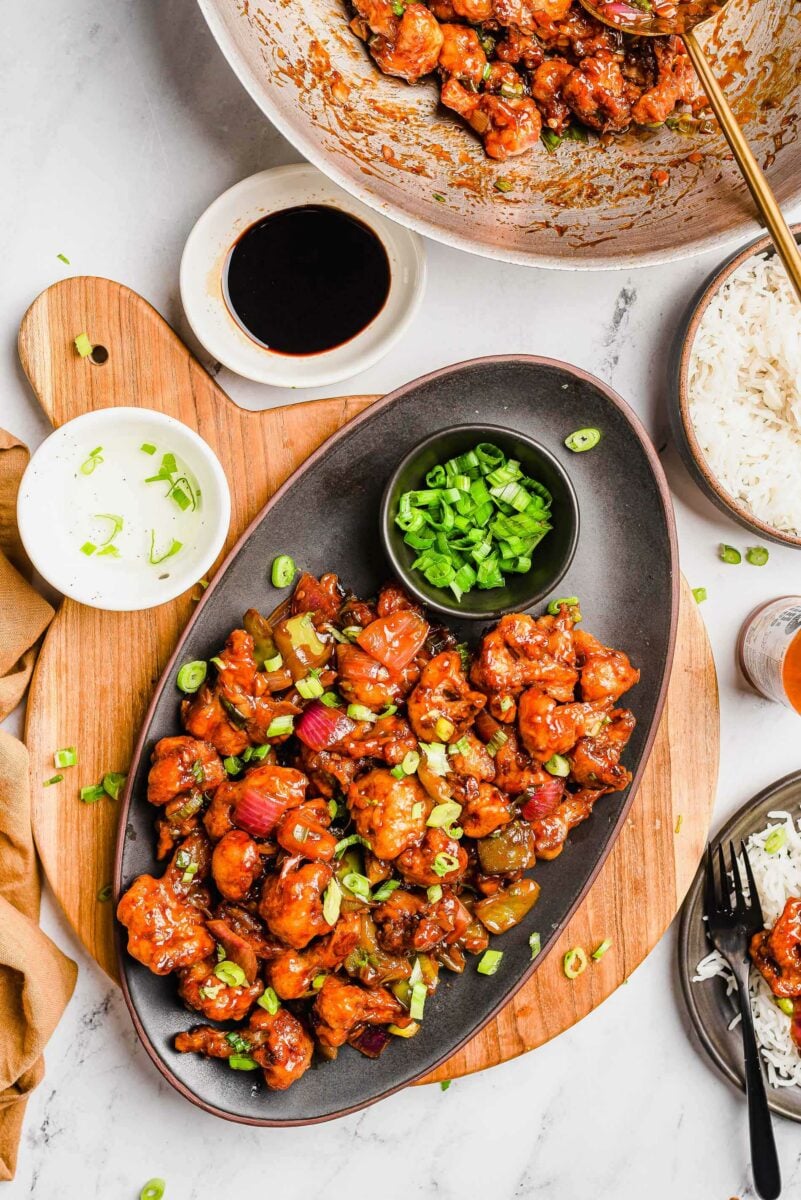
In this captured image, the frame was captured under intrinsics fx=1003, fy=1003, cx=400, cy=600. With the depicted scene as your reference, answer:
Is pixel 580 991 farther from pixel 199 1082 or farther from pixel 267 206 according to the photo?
pixel 267 206

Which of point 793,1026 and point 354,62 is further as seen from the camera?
point 793,1026

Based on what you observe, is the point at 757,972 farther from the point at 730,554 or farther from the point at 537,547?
the point at 537,547

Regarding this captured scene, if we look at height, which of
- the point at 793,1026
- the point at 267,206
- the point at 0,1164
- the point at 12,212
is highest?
the point at 267,206

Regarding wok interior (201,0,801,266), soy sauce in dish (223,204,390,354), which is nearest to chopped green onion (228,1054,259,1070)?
soy sauce in dish (223,204,390,354)

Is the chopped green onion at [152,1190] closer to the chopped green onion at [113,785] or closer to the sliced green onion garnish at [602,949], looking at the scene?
the chopped green onion at [113,785]

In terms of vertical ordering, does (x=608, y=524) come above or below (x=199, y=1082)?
above

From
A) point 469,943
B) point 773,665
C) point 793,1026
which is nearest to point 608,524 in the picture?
point 773,665

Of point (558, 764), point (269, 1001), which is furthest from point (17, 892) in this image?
point (558, 764)
